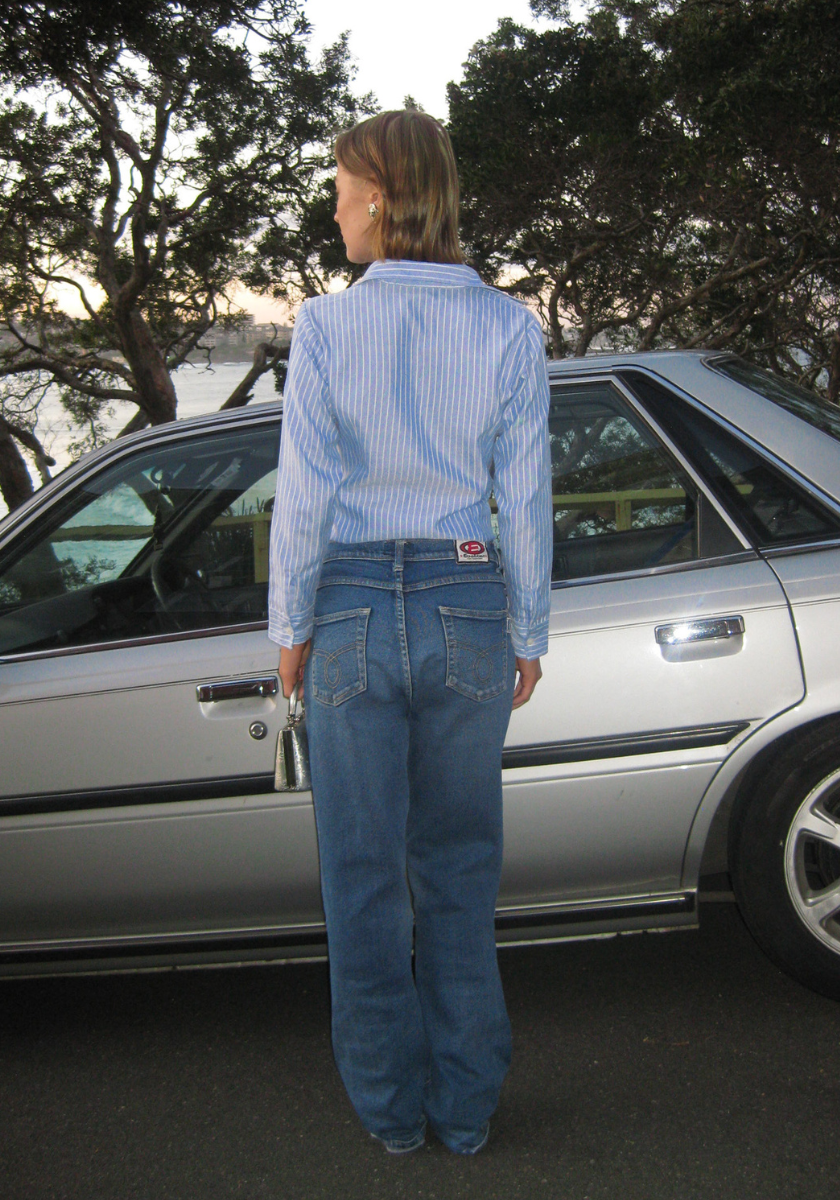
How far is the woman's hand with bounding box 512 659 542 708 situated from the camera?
6.55ft

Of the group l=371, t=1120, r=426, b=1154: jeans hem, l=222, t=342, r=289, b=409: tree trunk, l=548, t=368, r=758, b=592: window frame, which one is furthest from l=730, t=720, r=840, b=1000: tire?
l=222, t=342, r=289, b=409: tree trunk

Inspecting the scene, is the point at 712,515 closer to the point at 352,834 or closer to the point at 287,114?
the point at 352,834

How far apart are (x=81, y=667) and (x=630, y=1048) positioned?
1532mm

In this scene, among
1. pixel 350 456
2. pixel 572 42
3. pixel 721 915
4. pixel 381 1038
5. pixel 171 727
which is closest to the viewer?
pixel 350 456

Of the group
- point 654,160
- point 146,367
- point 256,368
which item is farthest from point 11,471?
point 654,160

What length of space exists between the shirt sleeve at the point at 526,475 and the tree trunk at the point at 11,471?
49.1 ft

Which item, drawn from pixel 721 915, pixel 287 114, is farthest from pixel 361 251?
pixel 287 114

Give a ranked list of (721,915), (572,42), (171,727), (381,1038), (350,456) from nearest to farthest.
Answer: (350,456)
(381,1038)
(171,727)
(721,915)
(572,42)

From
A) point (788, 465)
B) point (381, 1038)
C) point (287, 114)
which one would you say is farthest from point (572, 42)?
point (381, 1038)

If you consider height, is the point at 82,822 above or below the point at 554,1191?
above

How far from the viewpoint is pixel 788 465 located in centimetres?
255

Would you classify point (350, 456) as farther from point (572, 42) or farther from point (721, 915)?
point (572, 42)

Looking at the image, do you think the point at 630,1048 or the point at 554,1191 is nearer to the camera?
the point at 554,1191

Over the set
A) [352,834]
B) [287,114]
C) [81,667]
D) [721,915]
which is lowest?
[721,915]
